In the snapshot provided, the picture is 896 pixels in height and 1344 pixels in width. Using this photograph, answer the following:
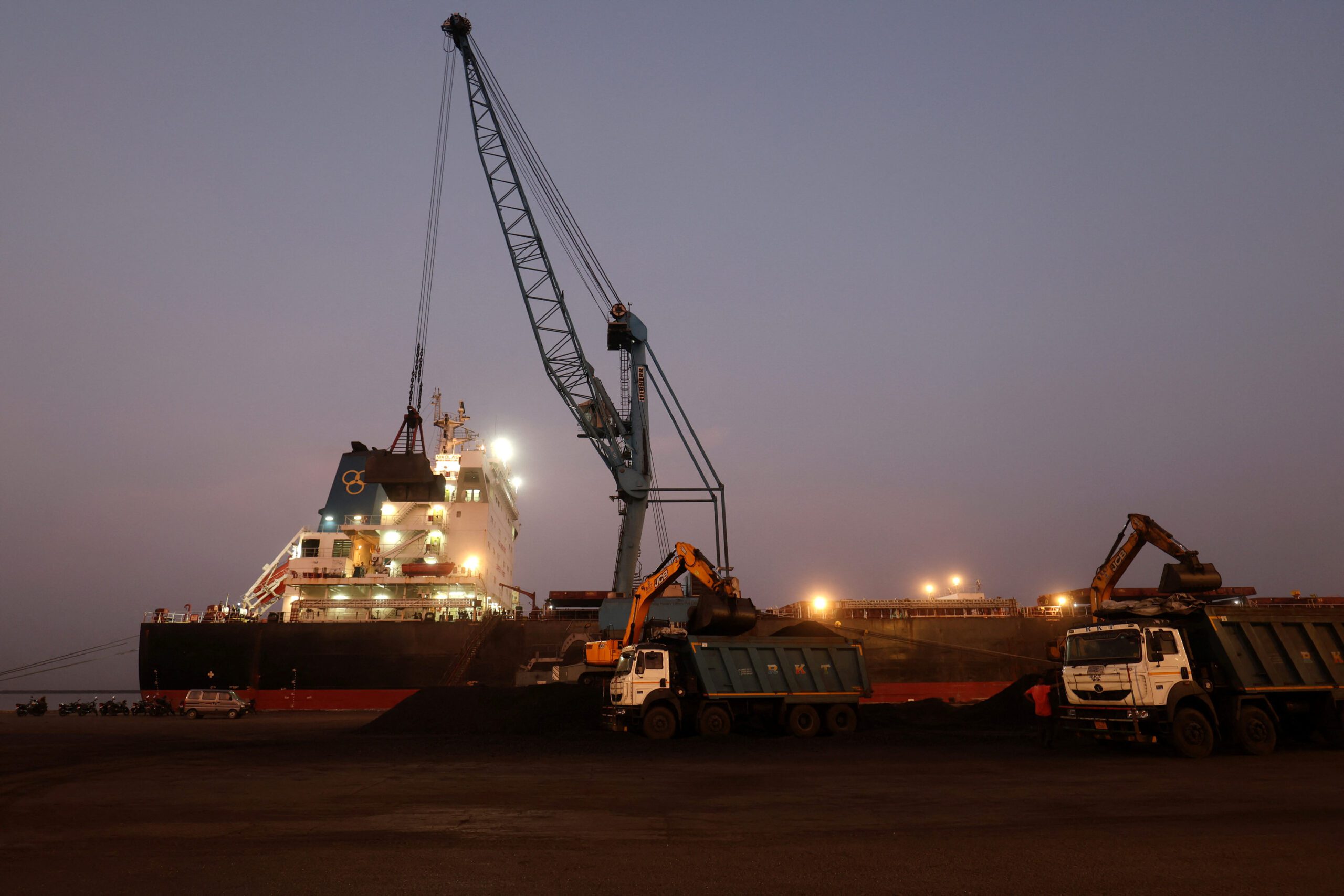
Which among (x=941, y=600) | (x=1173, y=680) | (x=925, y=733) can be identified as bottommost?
(x=925, y=733)

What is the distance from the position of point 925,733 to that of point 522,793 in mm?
12741

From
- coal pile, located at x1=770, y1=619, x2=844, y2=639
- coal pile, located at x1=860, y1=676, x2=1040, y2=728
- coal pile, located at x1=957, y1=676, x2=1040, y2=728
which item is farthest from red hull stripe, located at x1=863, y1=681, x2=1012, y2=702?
coal pile, located at x1=957, y1=676, x2=1040, y2=728

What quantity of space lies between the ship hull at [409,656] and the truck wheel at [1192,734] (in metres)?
20.3

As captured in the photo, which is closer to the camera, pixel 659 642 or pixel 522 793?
pixel 522 793

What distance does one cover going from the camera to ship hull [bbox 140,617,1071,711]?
34.7 meters

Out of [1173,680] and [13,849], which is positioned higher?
[1173,680]

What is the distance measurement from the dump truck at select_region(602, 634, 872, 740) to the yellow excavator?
0.86 meters

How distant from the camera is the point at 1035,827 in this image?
8.37 m

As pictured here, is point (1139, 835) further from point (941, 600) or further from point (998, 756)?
point (941, 600)

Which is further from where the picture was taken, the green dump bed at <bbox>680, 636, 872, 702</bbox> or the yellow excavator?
the yellow excavator

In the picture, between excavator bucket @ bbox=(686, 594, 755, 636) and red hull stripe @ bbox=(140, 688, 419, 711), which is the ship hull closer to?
red hull stripe @ bbox=(140, 688, 419, 711)

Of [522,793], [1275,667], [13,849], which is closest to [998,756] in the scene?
[1275,667]

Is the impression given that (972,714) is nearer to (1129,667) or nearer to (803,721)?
(803,721)

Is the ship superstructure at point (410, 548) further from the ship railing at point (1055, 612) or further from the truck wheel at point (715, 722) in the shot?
the ship railing at point (1055, 612)
